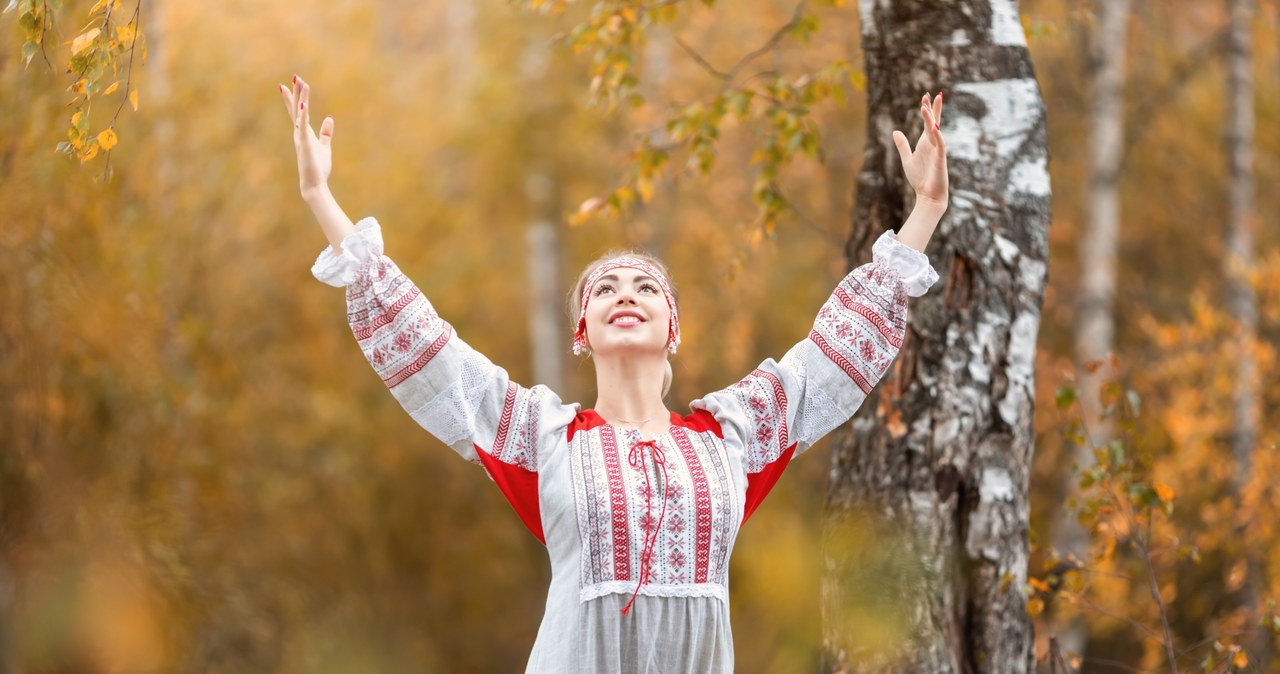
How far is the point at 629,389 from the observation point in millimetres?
2613

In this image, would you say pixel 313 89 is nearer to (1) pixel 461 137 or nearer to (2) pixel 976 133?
(1) pixel 461 137

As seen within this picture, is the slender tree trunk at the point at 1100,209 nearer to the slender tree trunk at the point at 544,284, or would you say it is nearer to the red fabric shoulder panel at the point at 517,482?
the slender tree trunk at the point at 544,284

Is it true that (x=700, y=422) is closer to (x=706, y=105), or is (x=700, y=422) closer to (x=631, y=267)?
(x=631, y=267)

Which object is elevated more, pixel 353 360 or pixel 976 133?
pixel 353 360

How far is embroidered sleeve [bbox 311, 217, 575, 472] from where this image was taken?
2.44m

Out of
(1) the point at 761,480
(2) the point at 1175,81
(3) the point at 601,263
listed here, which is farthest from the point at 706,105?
(2) the point at 1175,81

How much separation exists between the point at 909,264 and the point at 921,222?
9cm

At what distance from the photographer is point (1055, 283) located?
32.9 feet

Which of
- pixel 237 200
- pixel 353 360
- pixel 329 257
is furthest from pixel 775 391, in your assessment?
pixel 353 360

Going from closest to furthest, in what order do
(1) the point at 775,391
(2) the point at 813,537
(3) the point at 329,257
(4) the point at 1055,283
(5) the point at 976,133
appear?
(3) the point at 329,257 < (1) the point at 775,391 < (5) the point at 976,133 < (2) the point at 813,537 < (4) the point at 1055,283

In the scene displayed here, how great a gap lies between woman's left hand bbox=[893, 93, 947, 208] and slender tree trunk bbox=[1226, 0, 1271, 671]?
504 cm

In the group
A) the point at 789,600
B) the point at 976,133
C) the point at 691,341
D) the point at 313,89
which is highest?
the point at 313,89

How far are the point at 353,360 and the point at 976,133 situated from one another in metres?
8.80

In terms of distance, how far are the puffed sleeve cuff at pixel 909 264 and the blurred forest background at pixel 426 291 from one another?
1.13 meters
